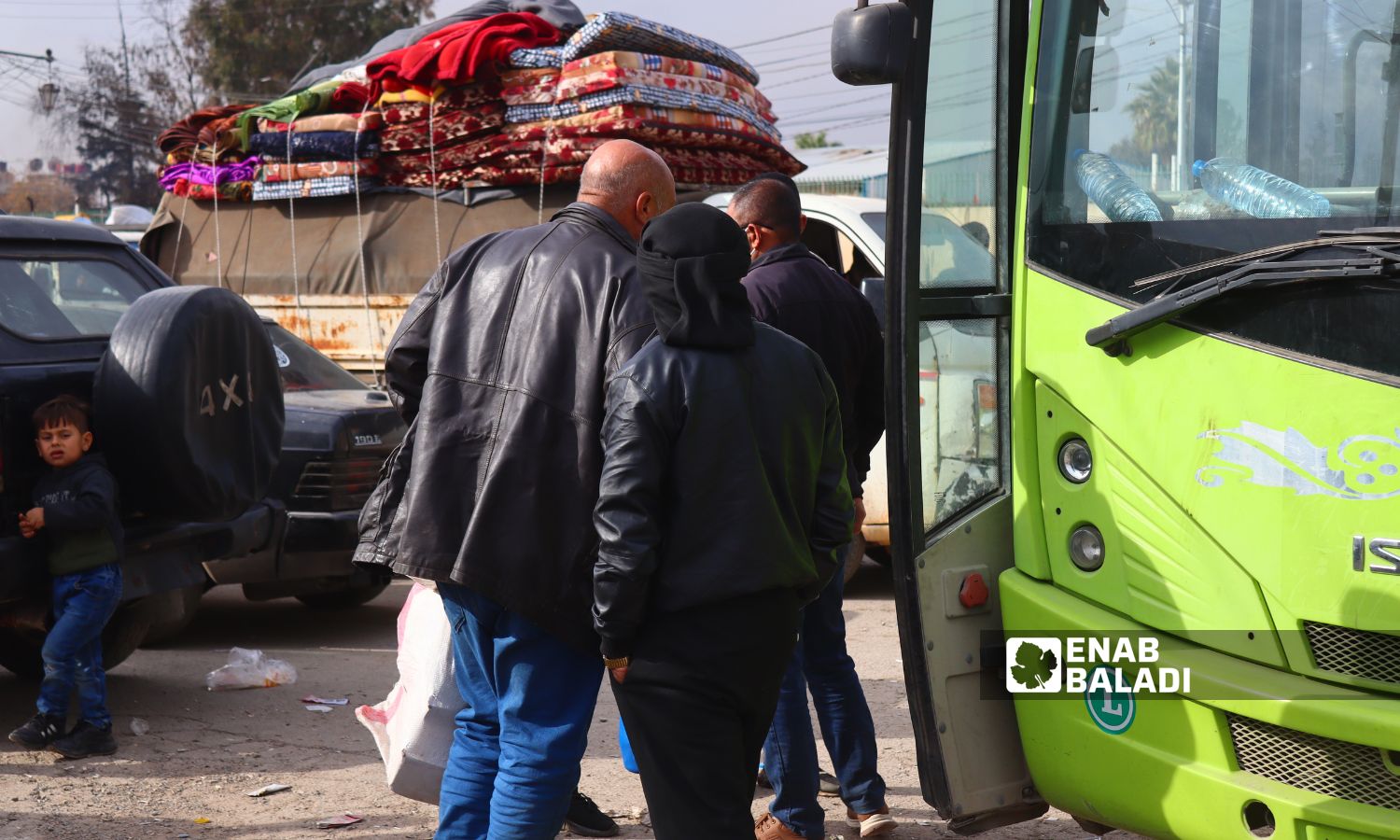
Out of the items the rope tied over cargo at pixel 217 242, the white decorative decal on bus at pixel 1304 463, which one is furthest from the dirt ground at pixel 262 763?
the rope tied over cargo at pixel 217 242

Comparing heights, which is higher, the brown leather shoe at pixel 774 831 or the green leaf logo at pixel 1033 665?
the green leaf logo at pixel 1033 665

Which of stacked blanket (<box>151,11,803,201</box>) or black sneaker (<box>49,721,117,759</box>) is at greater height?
stacked blanket (<box>151,11,803,201</box>)

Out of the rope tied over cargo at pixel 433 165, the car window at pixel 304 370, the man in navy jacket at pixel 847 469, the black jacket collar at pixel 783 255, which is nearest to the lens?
the man in navy jacket at pixel 847 469

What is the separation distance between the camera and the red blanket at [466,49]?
29.7 feet

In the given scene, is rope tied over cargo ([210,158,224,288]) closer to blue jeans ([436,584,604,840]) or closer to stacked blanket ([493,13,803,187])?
stacked blanket ([493,13,803,187])

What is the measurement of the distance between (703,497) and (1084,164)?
1.39 metres

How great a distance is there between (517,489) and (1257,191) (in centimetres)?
184

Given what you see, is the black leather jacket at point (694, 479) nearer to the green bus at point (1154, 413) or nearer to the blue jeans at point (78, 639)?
the green bus at point (1154, 413)

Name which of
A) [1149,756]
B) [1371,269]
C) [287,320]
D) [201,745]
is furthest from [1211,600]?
[287,320]

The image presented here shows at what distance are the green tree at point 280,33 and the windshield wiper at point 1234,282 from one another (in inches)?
1255

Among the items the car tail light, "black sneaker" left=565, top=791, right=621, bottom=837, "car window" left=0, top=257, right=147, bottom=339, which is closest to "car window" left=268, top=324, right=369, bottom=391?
the car tail light

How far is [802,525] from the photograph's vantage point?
10.5 ft

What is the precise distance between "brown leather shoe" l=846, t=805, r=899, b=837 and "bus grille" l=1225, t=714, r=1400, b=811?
1459 millimetres

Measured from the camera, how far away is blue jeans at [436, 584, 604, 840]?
3209 millimetres
